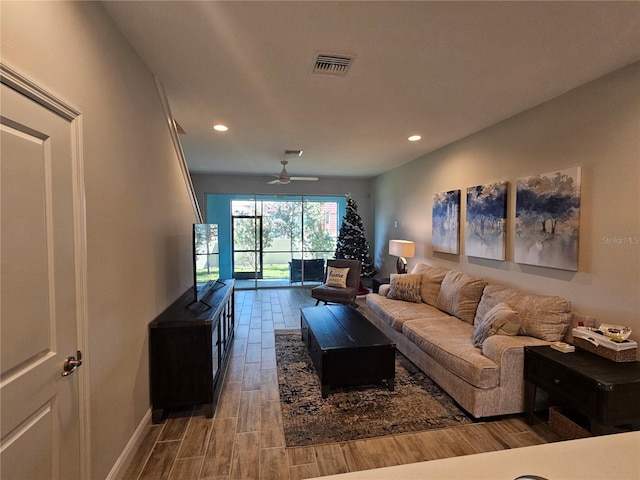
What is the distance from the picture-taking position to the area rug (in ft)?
7.49

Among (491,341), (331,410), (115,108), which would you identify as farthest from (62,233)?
(491,341)

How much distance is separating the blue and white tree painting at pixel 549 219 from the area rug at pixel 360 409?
1568 millimetres

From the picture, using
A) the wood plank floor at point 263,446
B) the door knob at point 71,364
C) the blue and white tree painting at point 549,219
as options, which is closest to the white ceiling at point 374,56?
the blue and white tree painting at point 549,219

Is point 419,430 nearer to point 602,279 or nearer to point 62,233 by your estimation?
point 602,279

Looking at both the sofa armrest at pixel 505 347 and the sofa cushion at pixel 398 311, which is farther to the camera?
the sofa cushion at pixel 398 311

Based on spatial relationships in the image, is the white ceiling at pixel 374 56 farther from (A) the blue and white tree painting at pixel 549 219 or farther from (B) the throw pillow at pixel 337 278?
(B) the throw pillow at pixel 337 278

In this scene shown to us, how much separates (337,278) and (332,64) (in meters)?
3.95

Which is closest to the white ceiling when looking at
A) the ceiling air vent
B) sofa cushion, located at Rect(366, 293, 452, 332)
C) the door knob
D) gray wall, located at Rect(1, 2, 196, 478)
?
the ceiling air vent

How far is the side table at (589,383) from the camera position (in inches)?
74.4

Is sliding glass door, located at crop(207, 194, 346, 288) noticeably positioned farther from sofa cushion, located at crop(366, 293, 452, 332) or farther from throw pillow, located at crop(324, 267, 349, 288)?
sofa cushion, located at crop(366, 293, 452, 332)

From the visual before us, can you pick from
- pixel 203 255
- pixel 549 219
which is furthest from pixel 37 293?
pixel 549 219

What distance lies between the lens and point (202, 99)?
9.20ft

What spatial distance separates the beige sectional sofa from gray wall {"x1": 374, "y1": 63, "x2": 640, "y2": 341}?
186mm

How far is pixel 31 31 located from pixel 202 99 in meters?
1.69
